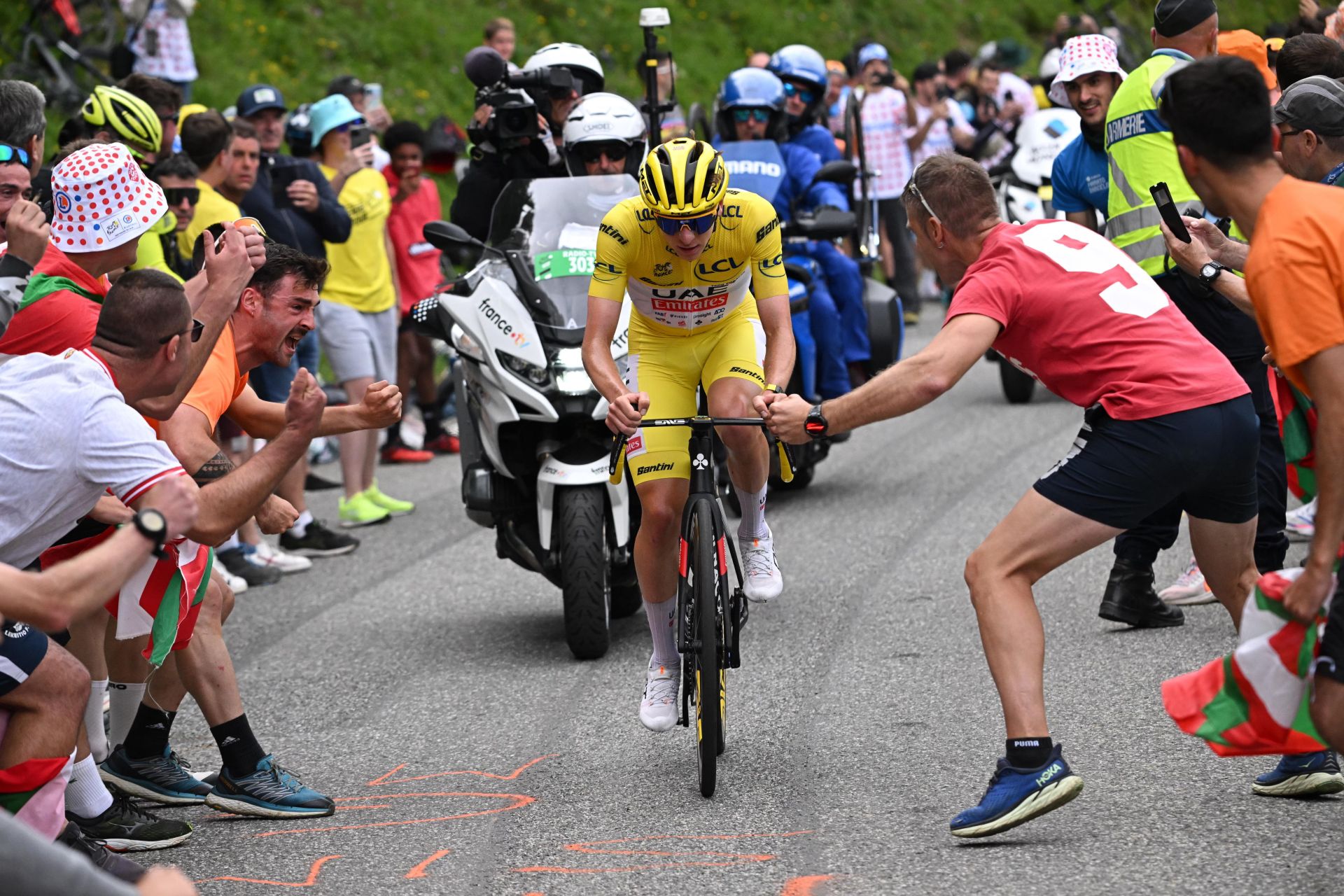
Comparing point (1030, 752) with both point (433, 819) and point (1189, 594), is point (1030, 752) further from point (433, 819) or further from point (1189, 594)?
point (1189, 594)

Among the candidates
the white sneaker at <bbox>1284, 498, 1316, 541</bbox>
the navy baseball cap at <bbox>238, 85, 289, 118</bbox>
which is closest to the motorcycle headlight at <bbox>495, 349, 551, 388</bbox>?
the white sneaker at <bbox>1284, 498, 1316, 541</bbox>

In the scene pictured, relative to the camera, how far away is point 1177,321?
5195 millimetres

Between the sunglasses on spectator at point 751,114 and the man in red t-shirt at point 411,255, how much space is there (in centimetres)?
268

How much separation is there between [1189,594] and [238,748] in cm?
417

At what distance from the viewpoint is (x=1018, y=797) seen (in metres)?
4.89

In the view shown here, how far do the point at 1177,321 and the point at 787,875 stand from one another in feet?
6.48

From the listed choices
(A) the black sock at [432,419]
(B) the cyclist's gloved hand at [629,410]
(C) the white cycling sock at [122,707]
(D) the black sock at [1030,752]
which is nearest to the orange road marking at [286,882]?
(C) the white cycling sock at [122,707]

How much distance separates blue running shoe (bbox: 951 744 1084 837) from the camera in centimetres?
488

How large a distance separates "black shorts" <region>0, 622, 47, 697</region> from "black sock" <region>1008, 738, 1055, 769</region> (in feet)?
8.62

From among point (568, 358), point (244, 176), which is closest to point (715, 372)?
point (568, 358)

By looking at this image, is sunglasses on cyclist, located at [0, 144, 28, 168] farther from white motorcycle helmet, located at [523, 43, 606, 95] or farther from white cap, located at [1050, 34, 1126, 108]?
white cap, located at [1050, 34, 1126, 108]

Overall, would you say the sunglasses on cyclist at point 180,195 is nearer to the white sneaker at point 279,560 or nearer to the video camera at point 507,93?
the video camera at point 507,93

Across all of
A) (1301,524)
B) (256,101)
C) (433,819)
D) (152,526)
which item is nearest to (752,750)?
(433,819)

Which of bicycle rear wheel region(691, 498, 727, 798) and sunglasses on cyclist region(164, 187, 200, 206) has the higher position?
sunglasses on cyclist region(164, 187, 200, 206)
